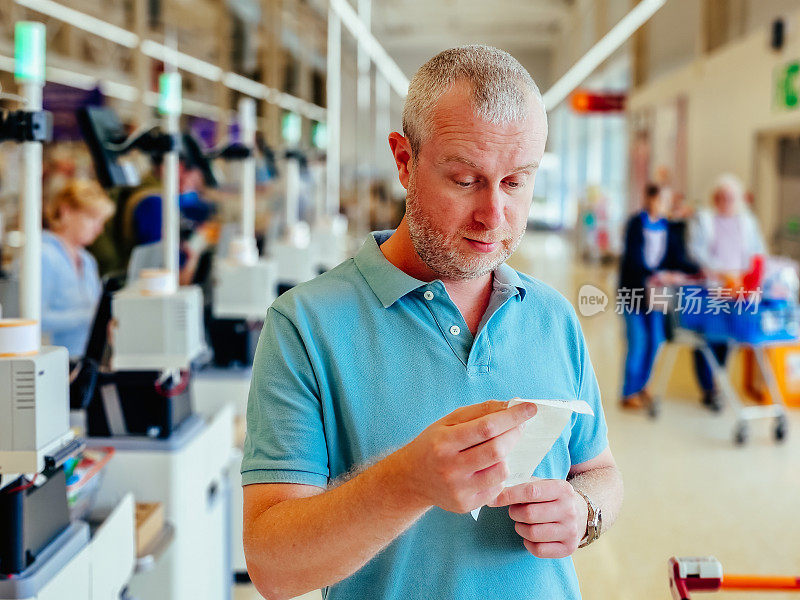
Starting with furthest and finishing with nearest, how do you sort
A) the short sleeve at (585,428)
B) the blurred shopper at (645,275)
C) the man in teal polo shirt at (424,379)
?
the blurred shopper at (645,275) → the short sleeve at (585,428) → the man in teal polo shirt at (424,379)

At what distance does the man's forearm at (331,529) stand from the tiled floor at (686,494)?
63cm

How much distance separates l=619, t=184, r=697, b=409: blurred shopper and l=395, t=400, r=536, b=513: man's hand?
1.95ft

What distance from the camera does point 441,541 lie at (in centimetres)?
126

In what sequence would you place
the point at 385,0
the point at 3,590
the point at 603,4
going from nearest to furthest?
1. the point at 3,590
2. the point at 603,4
3. the point at 385,0

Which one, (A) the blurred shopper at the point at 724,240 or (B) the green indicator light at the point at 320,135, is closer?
(A) the blurred shopper at the point at 724,240

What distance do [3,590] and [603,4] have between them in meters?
2.07

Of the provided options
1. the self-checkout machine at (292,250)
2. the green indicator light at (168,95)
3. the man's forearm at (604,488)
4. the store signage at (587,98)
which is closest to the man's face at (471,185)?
the man's forearm at (604,488)

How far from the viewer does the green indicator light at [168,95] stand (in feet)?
10.0

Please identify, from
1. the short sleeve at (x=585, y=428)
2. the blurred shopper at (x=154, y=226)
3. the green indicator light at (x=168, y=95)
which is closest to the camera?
the short sleeve at (x=585, y=428)

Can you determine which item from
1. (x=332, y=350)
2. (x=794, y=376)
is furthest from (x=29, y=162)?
(x=794, y=376)

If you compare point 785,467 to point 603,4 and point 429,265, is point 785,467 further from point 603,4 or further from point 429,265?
point 429,265

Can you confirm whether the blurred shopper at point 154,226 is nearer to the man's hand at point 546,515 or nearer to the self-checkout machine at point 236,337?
the self-checkout machine at point 236,337

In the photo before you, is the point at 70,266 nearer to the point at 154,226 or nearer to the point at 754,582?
the point at 154,226

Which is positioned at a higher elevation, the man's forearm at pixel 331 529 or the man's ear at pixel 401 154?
the man's ear at pixel 401 154
